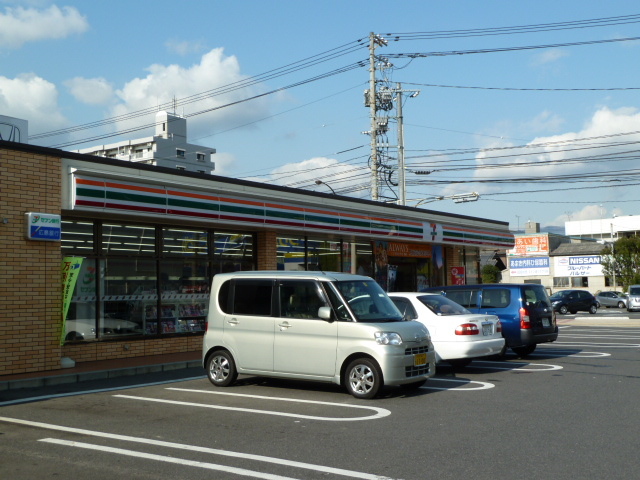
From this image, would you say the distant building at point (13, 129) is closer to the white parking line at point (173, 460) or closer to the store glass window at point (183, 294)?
the store glass window at point (183, 294)

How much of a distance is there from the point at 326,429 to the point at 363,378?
7.02 ft

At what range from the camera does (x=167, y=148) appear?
247ft

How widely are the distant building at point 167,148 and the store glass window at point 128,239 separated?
5693 centimetres

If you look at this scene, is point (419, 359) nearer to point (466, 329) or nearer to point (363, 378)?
point (363, 378)

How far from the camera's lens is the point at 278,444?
7.44 meters

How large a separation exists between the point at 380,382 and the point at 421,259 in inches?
655

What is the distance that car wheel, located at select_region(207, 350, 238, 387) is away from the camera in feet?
38.4

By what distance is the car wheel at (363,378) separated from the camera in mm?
10141

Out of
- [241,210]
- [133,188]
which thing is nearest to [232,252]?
[241,210]

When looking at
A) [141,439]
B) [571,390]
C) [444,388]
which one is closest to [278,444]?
[141,439]

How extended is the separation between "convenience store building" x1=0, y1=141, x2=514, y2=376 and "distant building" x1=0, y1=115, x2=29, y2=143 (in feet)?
12.9

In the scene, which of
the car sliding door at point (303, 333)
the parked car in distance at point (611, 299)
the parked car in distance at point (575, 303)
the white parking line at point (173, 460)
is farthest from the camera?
the parked car in distance at point (611, 299)

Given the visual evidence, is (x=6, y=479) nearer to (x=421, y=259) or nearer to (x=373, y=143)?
(x=421, y=259)

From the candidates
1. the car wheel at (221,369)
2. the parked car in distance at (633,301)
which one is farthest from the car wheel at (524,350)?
the parked car in distance at (633,301)
